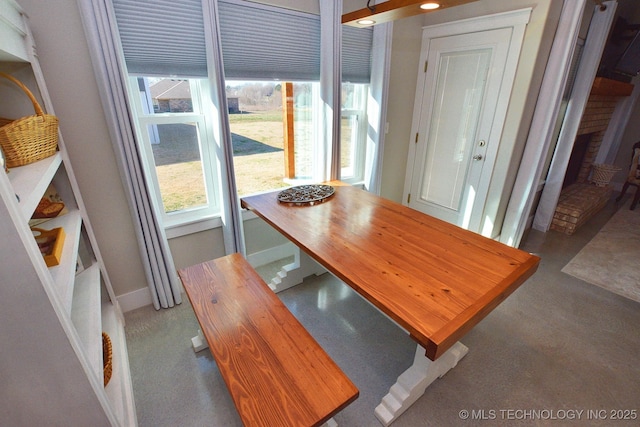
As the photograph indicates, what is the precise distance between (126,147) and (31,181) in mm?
812

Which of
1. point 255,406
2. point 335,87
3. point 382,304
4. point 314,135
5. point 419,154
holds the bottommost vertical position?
point 255,406

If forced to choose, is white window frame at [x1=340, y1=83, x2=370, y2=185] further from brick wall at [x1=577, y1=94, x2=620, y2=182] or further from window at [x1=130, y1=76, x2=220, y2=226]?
brick wall at [x1=577, y1=94, x2=620, y2=182]

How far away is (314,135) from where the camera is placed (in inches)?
109

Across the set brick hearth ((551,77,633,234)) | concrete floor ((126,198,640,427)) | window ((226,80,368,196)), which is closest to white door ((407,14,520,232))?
window ((226,80,368,196))

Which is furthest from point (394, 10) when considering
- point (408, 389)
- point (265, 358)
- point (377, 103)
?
point (408, 389)

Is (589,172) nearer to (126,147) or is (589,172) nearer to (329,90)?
(329,90)

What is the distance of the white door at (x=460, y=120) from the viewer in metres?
2.58

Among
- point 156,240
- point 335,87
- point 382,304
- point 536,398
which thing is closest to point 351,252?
point 382,304

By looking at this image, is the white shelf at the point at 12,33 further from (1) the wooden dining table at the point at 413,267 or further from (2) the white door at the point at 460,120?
(2) the white door at the point at 460,120

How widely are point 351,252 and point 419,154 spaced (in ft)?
7.61

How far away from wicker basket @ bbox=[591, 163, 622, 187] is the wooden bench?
16.8 feet

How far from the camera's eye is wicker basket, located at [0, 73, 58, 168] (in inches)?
42.6

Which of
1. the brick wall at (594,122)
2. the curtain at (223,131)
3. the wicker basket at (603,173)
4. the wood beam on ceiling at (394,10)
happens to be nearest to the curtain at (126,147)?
the curtain at (223,131)

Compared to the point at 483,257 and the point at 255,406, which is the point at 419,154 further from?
the point at 255,406
